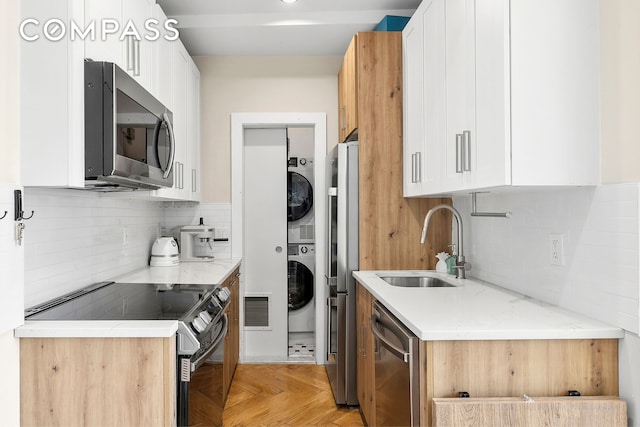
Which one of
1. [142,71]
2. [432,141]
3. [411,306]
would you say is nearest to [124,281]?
[142,71]

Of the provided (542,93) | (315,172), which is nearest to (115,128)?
(542,93)

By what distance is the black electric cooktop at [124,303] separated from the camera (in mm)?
1671

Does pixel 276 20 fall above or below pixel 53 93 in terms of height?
above

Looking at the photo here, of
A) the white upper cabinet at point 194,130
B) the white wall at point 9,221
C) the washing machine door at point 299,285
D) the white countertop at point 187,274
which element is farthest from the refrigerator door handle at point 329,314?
the white wall at point 9,221

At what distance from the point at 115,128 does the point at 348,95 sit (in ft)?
5.93

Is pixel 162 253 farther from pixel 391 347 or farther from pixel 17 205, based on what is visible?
pixel 391 347

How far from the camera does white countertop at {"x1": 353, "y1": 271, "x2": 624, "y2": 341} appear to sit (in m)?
1.42

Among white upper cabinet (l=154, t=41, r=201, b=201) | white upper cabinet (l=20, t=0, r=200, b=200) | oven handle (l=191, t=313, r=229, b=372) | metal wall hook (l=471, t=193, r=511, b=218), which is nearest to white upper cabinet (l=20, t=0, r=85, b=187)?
white upper cabinet (l=20, t=0, r=200, b=200)

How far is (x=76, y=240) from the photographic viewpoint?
215 centimetres

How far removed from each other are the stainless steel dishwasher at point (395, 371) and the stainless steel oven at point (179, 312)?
2.39 ft

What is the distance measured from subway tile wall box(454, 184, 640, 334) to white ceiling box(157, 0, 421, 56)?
4.86 feet

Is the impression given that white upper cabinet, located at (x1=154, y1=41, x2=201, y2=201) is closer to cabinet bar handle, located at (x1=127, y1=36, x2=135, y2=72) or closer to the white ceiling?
the white ceiling

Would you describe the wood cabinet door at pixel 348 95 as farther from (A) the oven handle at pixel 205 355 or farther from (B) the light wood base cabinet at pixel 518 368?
(B) the light wood base cabinet at pixel 518 368

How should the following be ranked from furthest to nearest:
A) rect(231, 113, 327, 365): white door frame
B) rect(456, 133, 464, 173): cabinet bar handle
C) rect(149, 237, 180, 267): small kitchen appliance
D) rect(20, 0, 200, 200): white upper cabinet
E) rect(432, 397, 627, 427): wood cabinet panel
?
rect(231, 113, 327, 365): white door frame < rect(149, 237, 180, 267): small kitchen appliance < rect(456, 133, 464, 173): cabinet bar handle < rect(20, 0, 200, 200): white upper cabinet < rect(432, 397, 627, 427): wood cabinet panel
